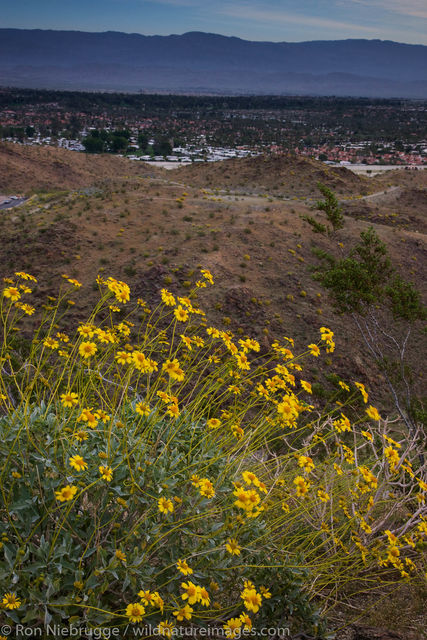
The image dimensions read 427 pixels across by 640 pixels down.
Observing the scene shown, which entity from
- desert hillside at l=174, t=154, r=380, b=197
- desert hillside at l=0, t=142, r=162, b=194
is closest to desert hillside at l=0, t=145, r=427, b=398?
desert hillside at l=174, t=154, r=380, b=197

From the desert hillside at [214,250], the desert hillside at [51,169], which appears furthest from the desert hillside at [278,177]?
the desert hillside at [214,250]

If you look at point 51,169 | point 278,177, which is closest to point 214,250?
point 278,177

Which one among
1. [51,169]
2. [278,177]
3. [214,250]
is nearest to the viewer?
[214,250]

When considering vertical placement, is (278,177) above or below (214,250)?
above

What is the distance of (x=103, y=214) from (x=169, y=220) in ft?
9.06

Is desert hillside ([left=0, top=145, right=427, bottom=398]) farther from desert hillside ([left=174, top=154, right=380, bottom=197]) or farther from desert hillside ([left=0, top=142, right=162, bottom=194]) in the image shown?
desert hillside ([left=0, top=142, right=162, bottom=194])

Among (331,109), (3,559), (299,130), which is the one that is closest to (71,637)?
(3,559)

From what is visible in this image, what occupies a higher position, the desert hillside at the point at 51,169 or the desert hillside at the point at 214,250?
the desert hillside at the point at 51,169

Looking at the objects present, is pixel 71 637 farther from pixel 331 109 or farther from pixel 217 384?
pixel 331 109

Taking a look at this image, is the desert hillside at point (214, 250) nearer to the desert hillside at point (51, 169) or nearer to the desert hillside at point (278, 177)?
the desert hillside at point (278, 177)

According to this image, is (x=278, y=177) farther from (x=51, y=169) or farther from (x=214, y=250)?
(x=214, y=250)

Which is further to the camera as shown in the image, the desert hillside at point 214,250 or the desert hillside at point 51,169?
the desert hillside at point 51,169

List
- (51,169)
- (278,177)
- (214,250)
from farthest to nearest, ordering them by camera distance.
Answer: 1. (51,169)
2. (278,177)
3. (214,250)

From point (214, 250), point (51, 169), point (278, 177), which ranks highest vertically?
point (278, 177)
